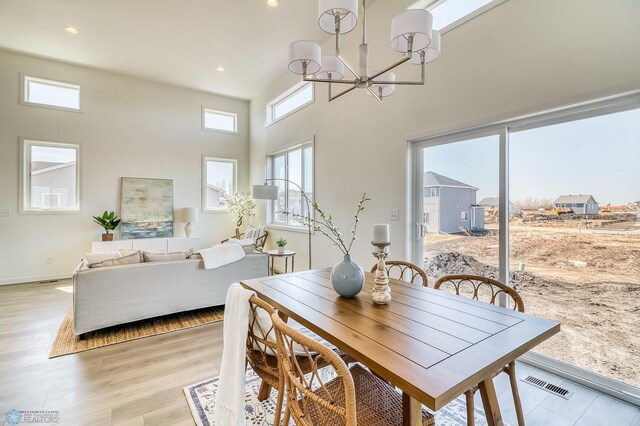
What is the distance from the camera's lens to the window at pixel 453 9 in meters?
2.57

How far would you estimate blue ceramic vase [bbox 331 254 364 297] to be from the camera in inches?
65.4

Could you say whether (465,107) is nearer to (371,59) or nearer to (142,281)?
(371,59)

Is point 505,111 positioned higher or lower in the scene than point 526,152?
higher

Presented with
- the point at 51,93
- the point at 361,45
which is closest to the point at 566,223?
the point at 361,45

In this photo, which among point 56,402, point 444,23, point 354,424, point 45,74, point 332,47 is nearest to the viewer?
point 354,424

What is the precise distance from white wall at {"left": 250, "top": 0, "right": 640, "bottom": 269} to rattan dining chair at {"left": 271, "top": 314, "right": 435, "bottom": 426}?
2.10m

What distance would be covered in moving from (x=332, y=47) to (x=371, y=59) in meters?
1.13

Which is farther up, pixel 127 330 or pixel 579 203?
pixel 579 203

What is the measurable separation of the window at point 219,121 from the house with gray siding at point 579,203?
258 inches

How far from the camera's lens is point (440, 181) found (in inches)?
120

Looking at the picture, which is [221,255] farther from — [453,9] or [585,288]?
[453,9]

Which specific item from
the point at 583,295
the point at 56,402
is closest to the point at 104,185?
the point at 56,402

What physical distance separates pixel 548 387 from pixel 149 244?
6244 millimetres

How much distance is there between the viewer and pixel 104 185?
224 inches
